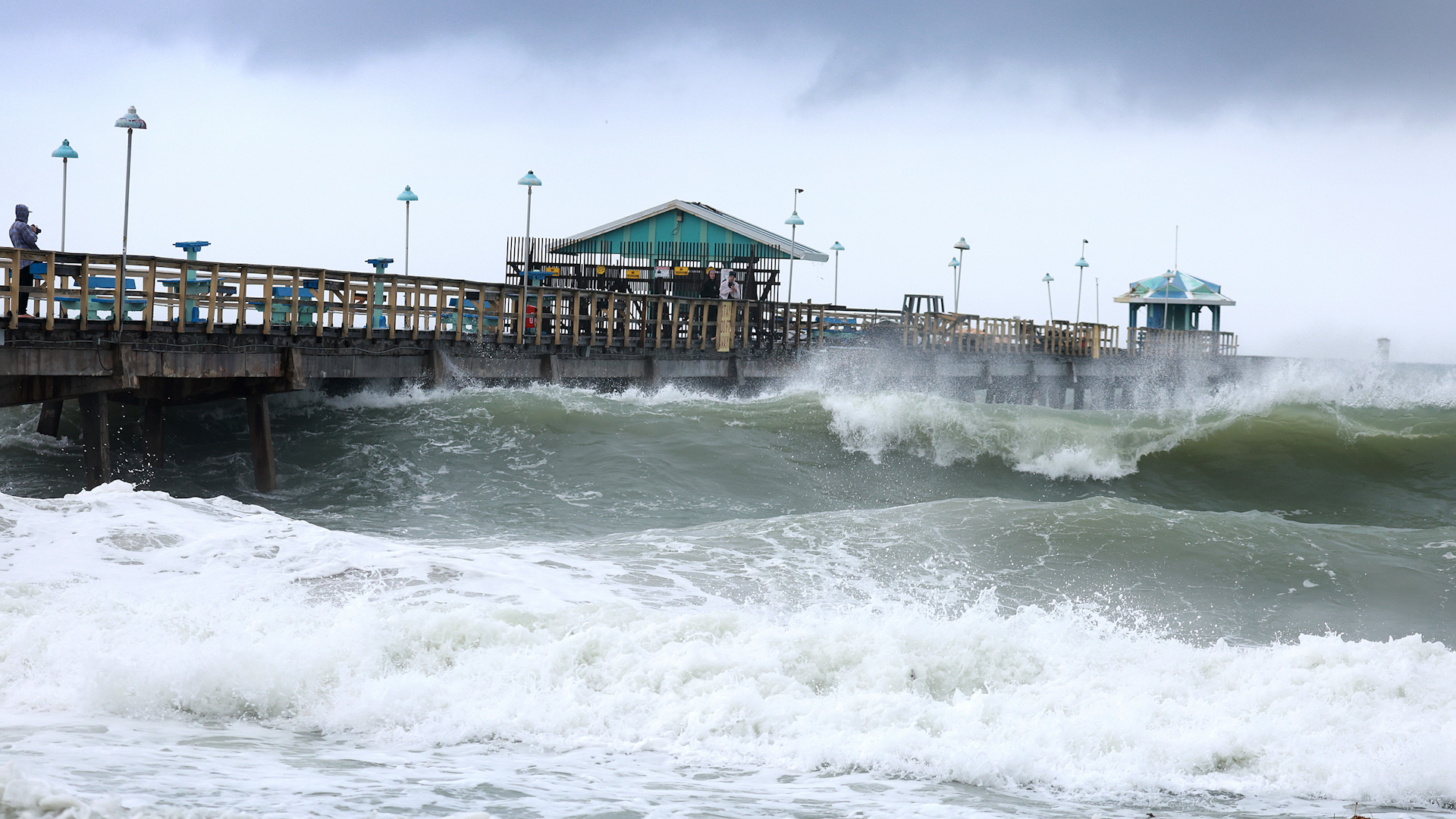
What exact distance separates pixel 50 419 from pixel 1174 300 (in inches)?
1889

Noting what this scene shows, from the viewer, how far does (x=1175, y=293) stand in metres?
56.0

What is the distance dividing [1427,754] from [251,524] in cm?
826

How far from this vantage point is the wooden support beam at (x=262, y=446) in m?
16.7

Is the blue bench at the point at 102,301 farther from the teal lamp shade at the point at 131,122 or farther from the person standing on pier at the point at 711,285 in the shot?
the person standing on pier at the point at 711,285

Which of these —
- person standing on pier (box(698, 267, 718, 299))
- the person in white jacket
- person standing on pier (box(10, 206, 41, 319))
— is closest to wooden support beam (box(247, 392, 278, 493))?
person standing on pier (box(10, 206, 41, 319))

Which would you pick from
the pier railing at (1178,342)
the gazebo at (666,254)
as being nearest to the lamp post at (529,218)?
the gazebo at (666,254)

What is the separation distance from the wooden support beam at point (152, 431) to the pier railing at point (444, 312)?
4.50 feet

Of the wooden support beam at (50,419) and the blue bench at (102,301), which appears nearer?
the blue bench at (102,301)

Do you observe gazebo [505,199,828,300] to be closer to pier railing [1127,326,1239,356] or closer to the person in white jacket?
the person in white jacket

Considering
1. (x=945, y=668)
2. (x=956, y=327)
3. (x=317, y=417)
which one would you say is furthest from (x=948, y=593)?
(x=956, y=327)

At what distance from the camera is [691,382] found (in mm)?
27078

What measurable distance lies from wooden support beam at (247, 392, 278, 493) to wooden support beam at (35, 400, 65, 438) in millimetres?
3749

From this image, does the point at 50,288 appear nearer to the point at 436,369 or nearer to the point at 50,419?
the point at 50,419

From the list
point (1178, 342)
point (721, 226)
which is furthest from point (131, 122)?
point (1178, 342)
